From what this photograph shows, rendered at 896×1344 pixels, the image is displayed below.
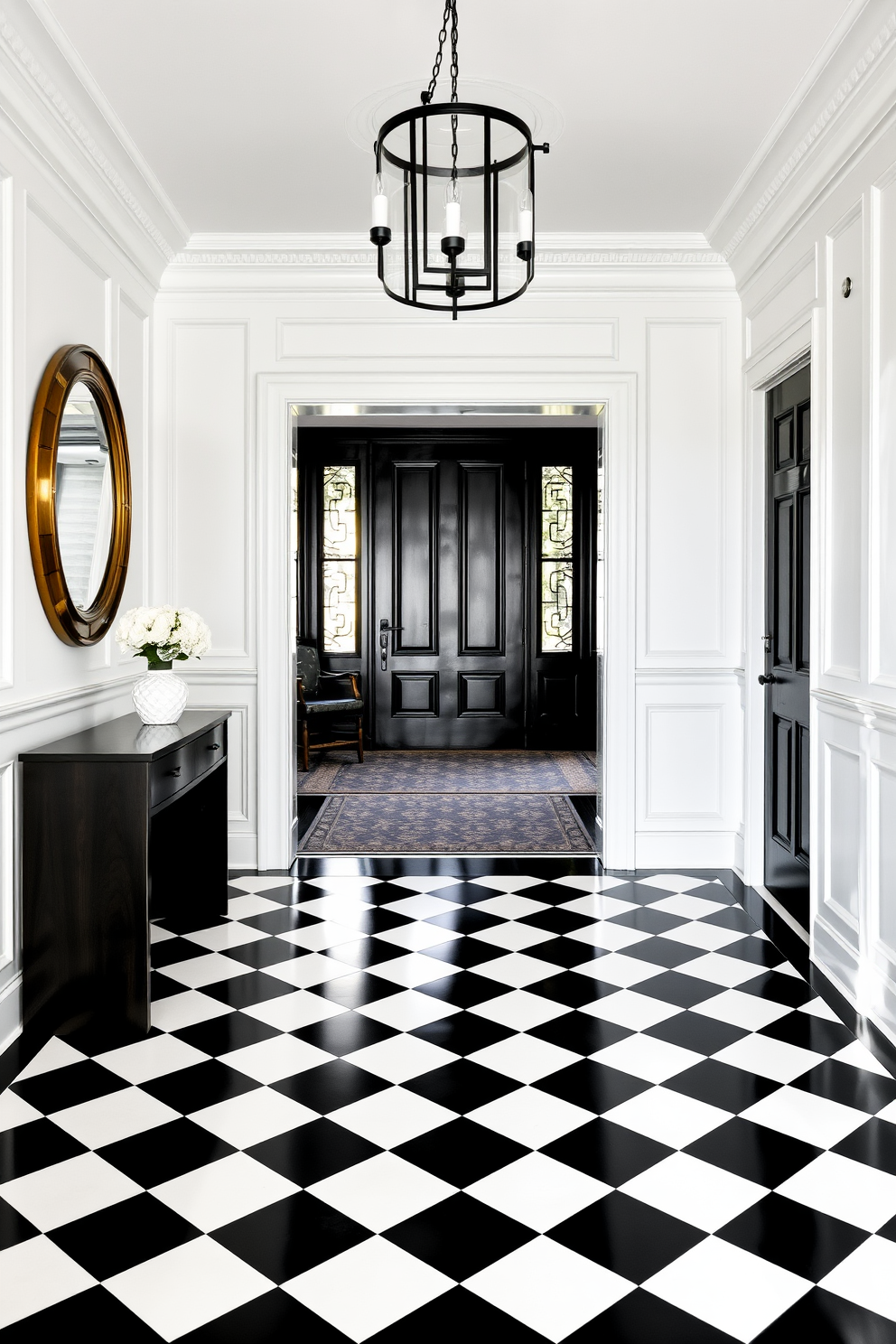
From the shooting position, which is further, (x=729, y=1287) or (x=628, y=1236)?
(x=628, y=1236)

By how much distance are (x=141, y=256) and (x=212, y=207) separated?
37 cm

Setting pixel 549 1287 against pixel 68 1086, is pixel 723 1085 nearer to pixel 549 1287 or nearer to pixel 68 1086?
pixel 549 1287

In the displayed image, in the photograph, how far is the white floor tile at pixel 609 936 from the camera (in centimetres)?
369

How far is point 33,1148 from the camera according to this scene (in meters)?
2.32

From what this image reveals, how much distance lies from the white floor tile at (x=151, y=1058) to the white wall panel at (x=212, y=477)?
2214 mm

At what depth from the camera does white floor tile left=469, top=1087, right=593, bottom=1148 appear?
2381 mm

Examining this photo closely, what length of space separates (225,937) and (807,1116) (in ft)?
7.20

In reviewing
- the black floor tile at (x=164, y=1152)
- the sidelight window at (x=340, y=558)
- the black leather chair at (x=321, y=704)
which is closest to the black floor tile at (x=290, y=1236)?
the black floor tile at (x=164, y=1152)

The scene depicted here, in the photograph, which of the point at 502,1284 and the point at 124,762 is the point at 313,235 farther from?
the point at 502,1284

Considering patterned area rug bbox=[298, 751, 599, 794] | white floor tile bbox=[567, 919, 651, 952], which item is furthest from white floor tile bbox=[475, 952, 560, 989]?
patterned area rug bbox=[298, 751, 599, 794]

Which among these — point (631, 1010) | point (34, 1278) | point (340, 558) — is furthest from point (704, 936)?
point (340, 558)

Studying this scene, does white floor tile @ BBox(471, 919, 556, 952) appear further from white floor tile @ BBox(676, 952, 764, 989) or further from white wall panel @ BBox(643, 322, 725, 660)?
white wall panel @ BBox(643, 322, 725, 660)

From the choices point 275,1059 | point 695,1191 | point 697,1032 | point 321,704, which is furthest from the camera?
point 321,704

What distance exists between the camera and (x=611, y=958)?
355cm
